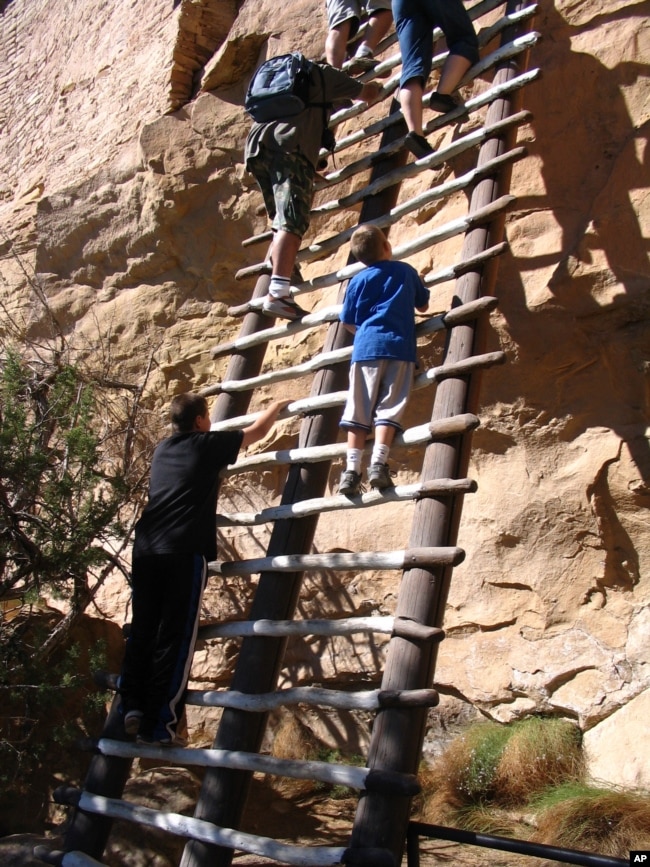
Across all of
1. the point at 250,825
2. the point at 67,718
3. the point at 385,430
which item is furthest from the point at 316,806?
the point at 385,430

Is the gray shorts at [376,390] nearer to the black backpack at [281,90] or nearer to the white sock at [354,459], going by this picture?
the white sock at [354,459]

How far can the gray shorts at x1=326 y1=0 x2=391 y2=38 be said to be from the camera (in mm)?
3877

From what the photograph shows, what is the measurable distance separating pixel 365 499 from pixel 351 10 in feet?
8.20

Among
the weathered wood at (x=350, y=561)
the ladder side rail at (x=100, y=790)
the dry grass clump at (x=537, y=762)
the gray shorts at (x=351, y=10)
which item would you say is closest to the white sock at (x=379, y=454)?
the weathered wood at (x=350, y=561)

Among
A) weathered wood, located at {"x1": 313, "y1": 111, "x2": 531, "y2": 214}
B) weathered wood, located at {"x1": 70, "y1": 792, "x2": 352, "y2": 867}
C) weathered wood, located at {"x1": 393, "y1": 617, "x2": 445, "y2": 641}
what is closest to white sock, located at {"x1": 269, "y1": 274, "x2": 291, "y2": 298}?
weathered wood, located at {"x1": 313, "y1": 111, "x2": 531, "y2": 214}

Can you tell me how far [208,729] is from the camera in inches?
160

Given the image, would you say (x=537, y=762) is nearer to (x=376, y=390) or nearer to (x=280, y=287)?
(x=376, y=390)

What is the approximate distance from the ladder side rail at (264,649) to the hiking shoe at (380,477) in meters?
0.33

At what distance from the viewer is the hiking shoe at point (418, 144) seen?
3176 mm

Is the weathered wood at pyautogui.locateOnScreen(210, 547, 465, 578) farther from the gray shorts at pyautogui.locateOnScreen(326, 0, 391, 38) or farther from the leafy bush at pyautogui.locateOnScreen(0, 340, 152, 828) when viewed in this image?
the gray shorts at pyautogui.locateOnScreen(326, 0, 391, 38)

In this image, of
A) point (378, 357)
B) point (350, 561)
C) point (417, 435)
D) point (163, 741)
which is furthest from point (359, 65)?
point (163, 741)

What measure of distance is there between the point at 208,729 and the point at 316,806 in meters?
0.68

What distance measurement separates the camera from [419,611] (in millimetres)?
2225

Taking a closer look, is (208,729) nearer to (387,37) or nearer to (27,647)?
(27,647)
